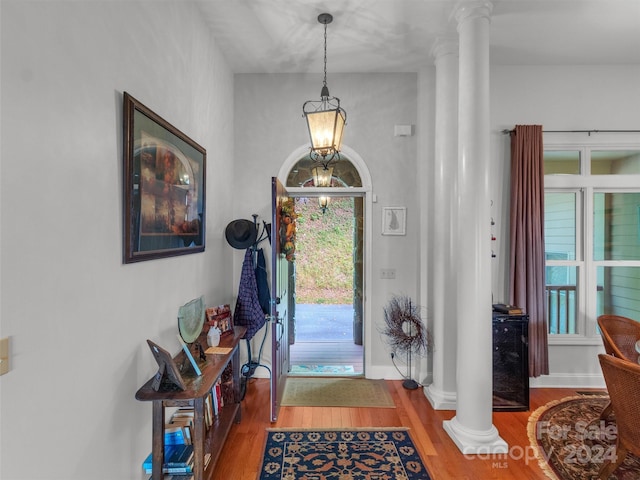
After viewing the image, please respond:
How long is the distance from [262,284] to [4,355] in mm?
2432

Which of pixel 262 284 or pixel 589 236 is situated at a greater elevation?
pixel 589 236

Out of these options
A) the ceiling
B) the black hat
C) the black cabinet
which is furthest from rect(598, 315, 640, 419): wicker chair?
the black hat

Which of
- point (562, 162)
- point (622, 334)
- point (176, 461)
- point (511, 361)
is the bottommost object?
point (176, 461)

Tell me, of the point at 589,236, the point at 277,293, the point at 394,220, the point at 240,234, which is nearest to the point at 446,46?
the point at 394,220

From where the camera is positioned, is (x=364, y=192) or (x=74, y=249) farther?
(x=364, y=192)

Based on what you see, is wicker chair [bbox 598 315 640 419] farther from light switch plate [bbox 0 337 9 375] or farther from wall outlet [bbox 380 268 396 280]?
light switch plate [bbox 0 337 9 375]

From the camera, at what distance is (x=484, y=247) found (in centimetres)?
247

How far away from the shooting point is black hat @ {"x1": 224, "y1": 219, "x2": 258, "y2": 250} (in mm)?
3203

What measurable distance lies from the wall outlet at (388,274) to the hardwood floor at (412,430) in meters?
1.14

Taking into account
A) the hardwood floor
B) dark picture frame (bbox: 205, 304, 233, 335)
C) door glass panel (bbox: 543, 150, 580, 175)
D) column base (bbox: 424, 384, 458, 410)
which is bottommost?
the hardwood floor

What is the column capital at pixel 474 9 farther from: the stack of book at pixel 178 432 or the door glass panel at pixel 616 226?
the stack of book at pixel 178 432

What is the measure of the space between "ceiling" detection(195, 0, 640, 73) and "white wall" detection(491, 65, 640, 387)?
Answer: 127 millimetres

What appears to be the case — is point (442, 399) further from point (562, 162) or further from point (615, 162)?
point (615, 162)

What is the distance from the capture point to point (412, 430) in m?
2.65
